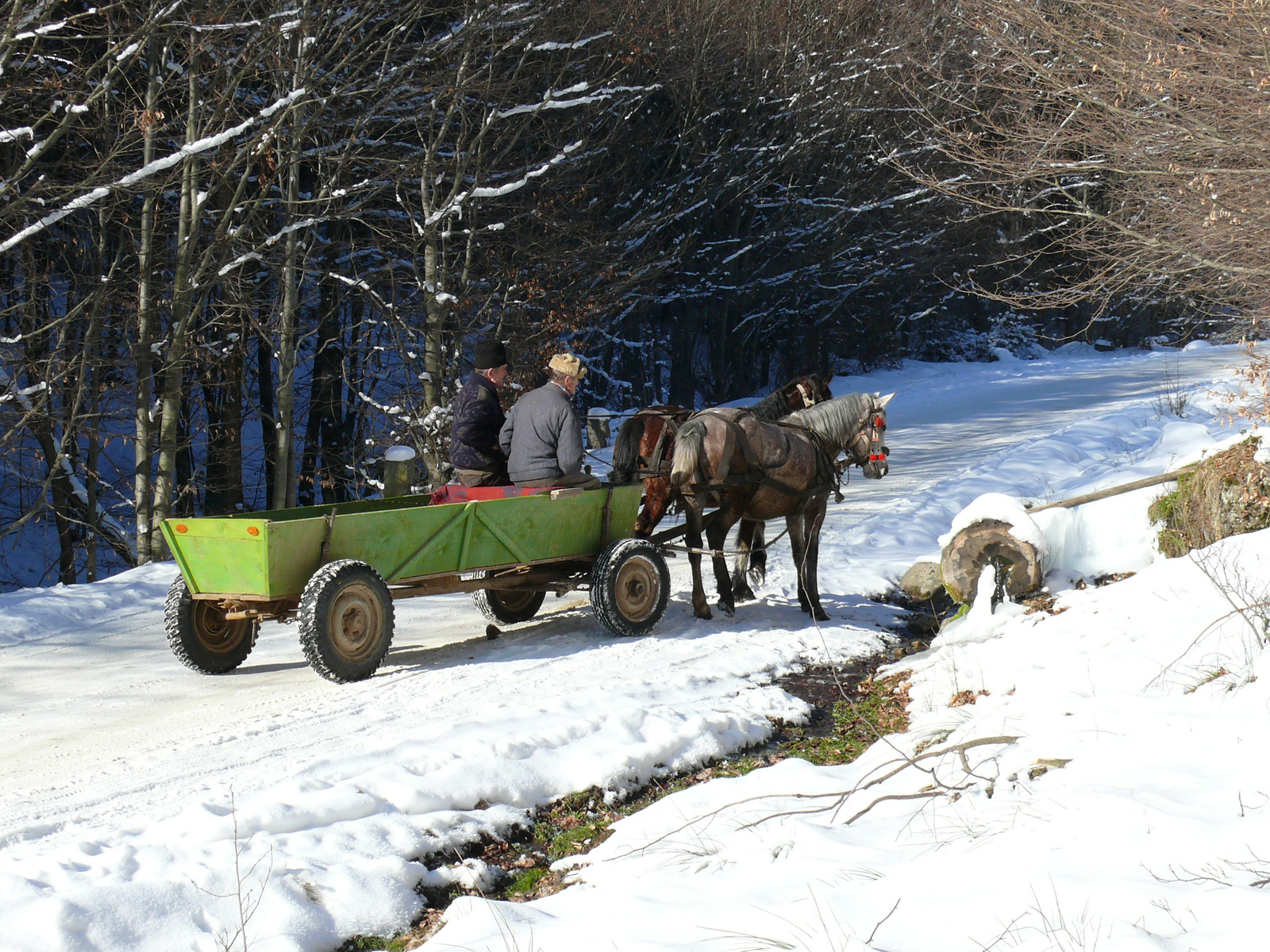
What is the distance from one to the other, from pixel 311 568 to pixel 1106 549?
589cm

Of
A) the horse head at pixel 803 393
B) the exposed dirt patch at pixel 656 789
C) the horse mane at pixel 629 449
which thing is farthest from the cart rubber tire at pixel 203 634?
the horse head at pixel 803 393

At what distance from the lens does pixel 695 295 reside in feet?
83.4

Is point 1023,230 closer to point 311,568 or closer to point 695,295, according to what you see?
point 695,295

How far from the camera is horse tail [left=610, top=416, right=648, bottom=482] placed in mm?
9289

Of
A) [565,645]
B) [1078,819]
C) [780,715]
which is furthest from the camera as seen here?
[565,645]

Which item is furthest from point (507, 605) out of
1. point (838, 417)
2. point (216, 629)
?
point (838, 417)

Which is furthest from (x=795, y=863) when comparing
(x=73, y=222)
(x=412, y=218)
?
(x=73, y=222)

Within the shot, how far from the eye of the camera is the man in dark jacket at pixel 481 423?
27.9 ft

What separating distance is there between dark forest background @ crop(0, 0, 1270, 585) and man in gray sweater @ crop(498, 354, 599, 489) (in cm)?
451

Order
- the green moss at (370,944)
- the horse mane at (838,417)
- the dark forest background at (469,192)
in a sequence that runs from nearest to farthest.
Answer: the green moss at (370,944)
the horse mane at (838,417)
the dark forest background at (469,192)

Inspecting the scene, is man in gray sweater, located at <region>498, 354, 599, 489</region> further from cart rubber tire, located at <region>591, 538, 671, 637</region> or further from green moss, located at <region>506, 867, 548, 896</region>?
green moss, located at <region>506, 867, 548, 896</region>

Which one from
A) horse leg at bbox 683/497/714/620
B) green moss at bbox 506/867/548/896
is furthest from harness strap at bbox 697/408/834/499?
green moss at bbox 506/867/548/896

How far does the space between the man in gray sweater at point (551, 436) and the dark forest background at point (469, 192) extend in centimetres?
451

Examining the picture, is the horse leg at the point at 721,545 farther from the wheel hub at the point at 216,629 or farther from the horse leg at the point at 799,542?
the wheel hub at the point at 216,629
